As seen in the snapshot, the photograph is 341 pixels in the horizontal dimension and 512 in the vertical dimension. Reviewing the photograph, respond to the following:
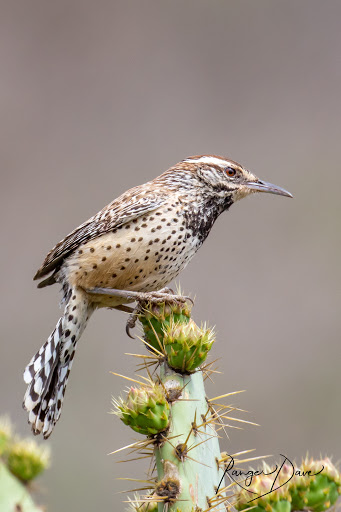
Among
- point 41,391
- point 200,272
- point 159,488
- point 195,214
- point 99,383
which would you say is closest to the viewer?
point 159,488

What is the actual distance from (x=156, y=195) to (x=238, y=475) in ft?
4.01

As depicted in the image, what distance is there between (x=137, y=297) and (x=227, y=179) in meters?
0.71

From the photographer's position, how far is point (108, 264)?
2.54m

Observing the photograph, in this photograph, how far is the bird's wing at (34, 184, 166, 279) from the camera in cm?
263

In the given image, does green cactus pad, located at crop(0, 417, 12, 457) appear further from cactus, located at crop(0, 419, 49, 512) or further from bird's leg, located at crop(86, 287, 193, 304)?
bird's leg, located at crop(86, 287, 193, 304)

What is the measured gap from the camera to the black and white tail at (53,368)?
8.07 ft

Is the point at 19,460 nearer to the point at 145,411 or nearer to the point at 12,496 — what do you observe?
the point at 12,496

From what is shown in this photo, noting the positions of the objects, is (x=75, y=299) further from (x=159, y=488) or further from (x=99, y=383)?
(x=99, y=383)

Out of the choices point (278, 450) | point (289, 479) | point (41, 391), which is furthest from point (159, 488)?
point (278, 450)

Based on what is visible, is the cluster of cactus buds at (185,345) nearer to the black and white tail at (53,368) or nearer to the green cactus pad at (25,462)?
the green cactus pad at (25,462)

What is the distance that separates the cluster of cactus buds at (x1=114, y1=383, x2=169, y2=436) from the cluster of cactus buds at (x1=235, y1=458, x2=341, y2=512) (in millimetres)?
218

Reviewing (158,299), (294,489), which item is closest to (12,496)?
(294,489)

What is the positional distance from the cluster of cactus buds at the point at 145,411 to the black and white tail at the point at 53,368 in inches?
37.5

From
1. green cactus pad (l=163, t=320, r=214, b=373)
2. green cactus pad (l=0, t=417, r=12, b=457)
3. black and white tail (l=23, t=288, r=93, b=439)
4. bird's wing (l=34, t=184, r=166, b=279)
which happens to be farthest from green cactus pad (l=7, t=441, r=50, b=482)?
bird's wing (l=34, t=184, r=166, b=279)
